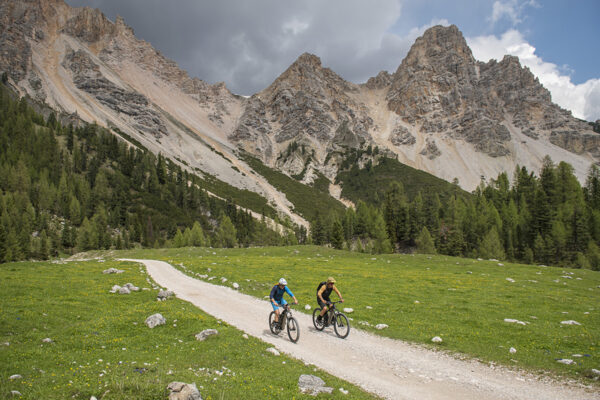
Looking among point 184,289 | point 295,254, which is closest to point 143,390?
point 184,289

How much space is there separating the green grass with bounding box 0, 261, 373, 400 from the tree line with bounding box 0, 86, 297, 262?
234 feet

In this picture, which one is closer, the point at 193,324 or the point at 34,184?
the point at 193,324

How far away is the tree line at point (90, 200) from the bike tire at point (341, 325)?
81929mm

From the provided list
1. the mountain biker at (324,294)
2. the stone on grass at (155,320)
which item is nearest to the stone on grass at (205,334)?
the stone on grass at (155,320)

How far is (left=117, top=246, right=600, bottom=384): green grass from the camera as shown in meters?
13.4

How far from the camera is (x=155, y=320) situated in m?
15.0

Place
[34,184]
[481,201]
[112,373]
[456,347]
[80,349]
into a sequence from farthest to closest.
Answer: [34,184] → [481,201] → [456,347] → [80,349] → [112,373]

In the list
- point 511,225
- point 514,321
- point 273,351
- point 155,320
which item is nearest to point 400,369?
point 273,351

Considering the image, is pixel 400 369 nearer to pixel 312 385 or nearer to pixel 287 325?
pixel 312 385

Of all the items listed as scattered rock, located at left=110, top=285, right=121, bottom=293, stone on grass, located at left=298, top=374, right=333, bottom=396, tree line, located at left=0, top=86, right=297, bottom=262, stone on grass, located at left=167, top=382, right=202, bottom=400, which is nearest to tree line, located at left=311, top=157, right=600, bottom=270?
tree line, located at left=0, top=86, right=297, bottom=262

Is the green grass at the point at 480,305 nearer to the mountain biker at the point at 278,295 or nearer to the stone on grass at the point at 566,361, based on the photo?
the stone on grass at the point at 566,361

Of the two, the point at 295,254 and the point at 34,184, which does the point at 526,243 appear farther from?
the point at 34,184

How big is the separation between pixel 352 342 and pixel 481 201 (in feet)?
312

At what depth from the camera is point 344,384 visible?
10.0 meters
